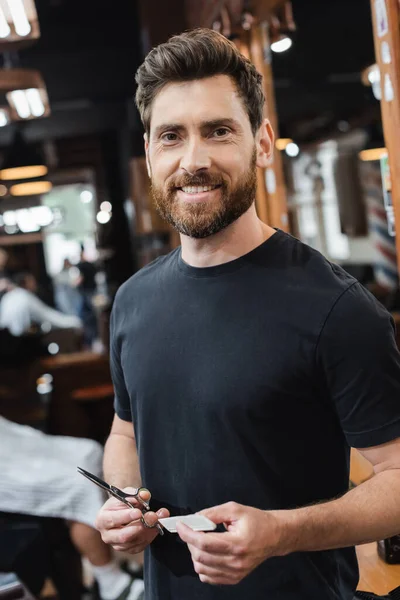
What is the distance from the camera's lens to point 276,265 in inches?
50.9

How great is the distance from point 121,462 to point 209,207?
60 centimetres

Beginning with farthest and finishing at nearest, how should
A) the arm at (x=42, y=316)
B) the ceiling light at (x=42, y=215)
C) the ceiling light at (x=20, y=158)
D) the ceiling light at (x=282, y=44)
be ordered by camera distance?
the ceiling light at (x=42, y=215)
the arm at (x=42, y=316)
the ceiling light at (x=20, y=158)
the ceiling light at (x=282, y=44)

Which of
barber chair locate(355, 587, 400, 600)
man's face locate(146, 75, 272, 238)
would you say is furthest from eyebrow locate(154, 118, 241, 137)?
barber chair locate(355, 587, 400, 600)

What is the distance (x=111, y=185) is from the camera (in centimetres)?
1072

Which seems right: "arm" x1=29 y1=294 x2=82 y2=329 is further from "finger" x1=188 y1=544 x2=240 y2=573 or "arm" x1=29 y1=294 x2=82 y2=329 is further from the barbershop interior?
"finger" x1=188 y1=544 x2=240 y2=573

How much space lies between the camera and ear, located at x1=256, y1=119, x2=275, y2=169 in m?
1.39

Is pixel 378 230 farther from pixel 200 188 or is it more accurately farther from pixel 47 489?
pixel 200 188

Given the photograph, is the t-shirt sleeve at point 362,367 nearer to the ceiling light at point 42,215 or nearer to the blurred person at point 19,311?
the blurred person at point 19,311

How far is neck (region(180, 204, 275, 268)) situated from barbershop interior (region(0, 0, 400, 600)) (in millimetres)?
230

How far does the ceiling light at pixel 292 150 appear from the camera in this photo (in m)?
4.94

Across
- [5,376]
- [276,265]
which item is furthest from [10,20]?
[5,376]

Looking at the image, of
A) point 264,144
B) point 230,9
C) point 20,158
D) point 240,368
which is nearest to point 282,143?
point 230,9

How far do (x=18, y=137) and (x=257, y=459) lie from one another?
7100 millimetres

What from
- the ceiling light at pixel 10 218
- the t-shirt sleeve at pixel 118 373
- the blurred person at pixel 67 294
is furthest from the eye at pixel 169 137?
the ceiling light at pixel 10 218
